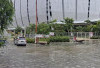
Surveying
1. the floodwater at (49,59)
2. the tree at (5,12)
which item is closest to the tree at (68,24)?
the floodwater at (49,59)

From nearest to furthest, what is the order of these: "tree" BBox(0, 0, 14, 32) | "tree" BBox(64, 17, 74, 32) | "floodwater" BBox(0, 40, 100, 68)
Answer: "floodwater" BBox(0, 40, 100, 68)
"tree" BBox(0, 0, 14, 32)
"tree" BBox(64, 17, 74, 32)

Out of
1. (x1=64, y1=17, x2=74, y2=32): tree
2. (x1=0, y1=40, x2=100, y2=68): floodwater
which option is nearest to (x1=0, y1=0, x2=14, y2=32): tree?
(x1=0, y1=40, x2=100, y2=68): floodwater

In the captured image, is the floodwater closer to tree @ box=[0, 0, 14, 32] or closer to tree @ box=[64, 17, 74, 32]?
tree @ box=[0, 0, 14, 32]

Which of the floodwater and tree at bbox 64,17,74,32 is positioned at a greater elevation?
tree at bbox 64,17,74,32

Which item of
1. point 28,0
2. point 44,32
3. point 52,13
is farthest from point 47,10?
point 44,32

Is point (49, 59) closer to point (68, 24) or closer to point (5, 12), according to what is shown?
point (5, 12)

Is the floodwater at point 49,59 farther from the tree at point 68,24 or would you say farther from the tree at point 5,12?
the tree at point 68,24

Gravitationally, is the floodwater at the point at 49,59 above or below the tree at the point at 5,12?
below

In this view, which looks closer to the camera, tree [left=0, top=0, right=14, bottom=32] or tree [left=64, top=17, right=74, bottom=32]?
tree [left=0, top=0, right=14, bottom=32]

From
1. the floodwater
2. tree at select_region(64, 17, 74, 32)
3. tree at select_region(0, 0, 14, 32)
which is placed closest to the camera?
the floodwater

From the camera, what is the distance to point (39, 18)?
261 feet

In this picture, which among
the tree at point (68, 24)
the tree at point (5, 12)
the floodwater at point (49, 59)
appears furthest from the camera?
the tree at point (68, 24)

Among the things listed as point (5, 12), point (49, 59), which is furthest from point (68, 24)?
point (49, 59)

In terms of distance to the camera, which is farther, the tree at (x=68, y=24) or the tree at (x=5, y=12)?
the tree at (x=68, y=24)
